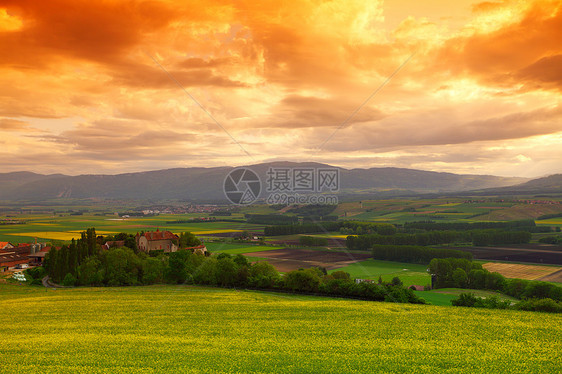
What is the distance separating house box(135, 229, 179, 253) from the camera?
303ft

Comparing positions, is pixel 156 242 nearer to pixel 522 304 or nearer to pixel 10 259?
pixel 10 259

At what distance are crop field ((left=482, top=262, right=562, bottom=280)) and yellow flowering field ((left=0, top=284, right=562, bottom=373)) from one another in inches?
1677

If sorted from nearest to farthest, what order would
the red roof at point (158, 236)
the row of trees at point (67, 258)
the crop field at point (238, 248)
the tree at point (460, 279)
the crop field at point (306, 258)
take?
the row of trees at point (67, 258) → the tree at point (460, 279) → the crop field at point (306, 258) → the red roof at point (158, 236) → the crop field at point (238, 248)

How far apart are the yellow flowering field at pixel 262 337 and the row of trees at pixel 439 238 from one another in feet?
247

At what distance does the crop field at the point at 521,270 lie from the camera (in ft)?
268

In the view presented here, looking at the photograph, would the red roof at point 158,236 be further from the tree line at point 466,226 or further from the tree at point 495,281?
the tree line at point 466,226

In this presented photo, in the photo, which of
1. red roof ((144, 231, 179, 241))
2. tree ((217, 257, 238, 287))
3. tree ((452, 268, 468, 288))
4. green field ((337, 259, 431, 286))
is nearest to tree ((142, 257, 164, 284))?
tree ((217, 257, 238, 287))

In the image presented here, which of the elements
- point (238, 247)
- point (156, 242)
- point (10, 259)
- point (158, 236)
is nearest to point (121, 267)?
point (156, 242)

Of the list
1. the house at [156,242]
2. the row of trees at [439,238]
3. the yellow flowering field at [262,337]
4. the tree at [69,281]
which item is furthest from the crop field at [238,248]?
the yellow flowering field at [262,337]

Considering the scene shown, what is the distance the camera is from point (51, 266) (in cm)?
7356

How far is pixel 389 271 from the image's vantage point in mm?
89312

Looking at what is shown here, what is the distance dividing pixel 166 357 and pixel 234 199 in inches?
1255

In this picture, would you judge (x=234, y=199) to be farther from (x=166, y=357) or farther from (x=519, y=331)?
(x=519, y=331)

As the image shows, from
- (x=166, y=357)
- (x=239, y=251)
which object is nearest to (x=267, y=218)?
(x=239, y=251)
